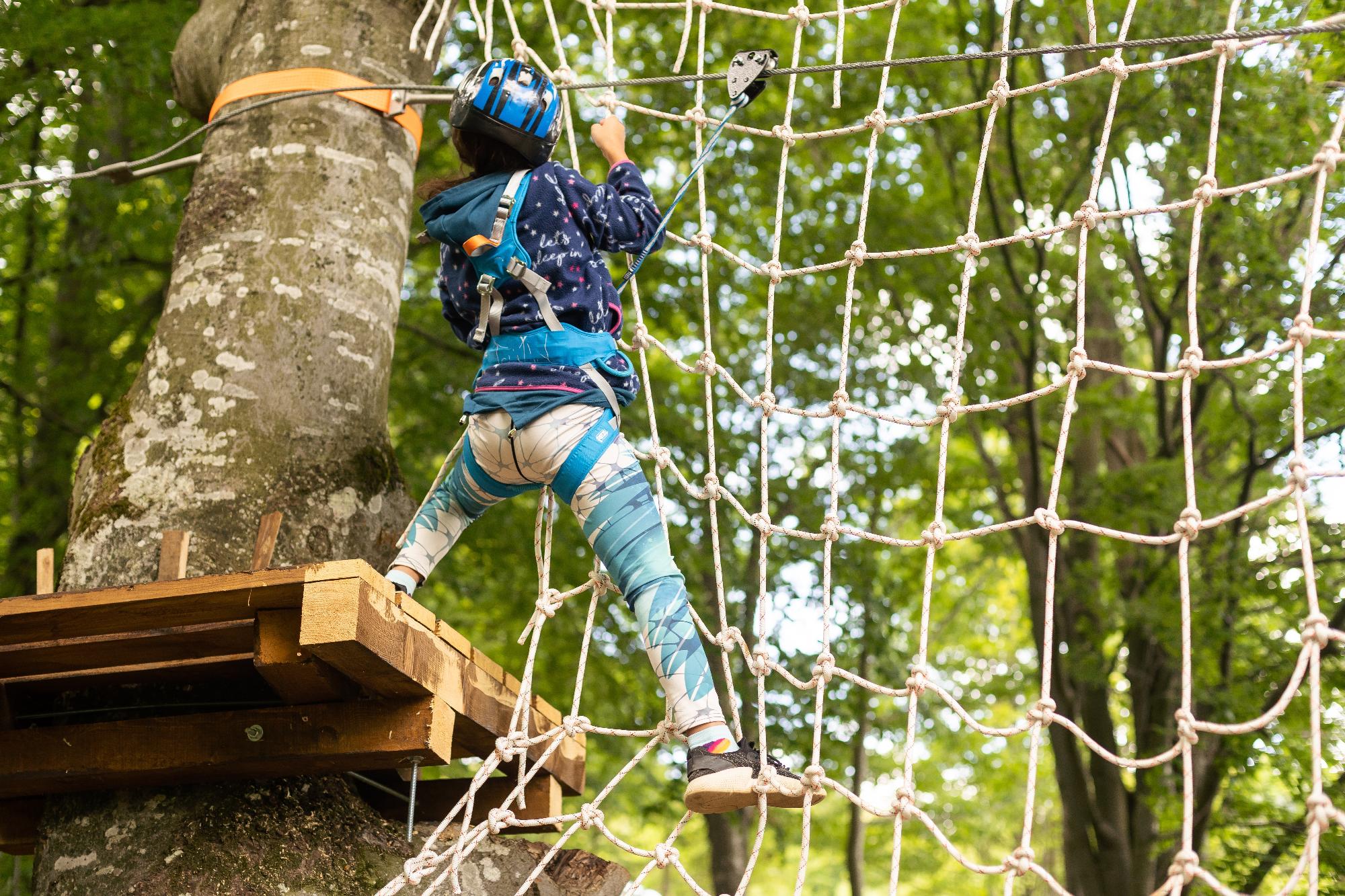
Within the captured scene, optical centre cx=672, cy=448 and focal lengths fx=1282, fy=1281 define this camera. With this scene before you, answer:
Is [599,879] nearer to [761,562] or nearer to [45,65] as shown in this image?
[761,562]

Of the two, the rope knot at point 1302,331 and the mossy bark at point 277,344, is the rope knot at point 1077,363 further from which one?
the mossy bark at point 277,344

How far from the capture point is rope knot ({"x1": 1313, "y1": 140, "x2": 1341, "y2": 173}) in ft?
6.86

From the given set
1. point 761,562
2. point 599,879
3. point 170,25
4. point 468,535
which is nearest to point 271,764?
point 599,879

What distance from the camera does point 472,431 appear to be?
7.78 ft

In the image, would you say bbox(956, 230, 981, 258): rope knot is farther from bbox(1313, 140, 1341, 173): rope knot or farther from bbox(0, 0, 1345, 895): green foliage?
bbox(0, 0, 1345, 895): green foliage

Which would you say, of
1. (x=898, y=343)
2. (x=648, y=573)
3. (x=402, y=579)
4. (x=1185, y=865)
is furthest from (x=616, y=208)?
(x=898, y=343)

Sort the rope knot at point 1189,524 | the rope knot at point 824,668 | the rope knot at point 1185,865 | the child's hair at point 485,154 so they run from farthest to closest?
the child's hair at point 485,154 < the rope knot at point 824,668 < the rope knot at point 1189,524 < the rope knot at point 1185,865

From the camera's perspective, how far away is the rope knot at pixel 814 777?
2.04m

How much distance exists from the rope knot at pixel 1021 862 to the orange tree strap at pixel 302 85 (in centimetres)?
202

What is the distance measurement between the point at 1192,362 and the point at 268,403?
1.70 m

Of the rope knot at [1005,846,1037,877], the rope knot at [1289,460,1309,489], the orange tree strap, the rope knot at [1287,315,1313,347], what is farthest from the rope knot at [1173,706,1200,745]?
the orange tree strap

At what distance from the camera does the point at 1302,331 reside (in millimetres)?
2107

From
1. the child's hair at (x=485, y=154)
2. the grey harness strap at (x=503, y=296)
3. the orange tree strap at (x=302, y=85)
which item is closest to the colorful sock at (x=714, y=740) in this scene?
the grey harness strap at (x=503, y=296)

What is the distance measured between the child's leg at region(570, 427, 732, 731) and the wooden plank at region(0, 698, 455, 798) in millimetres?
385
